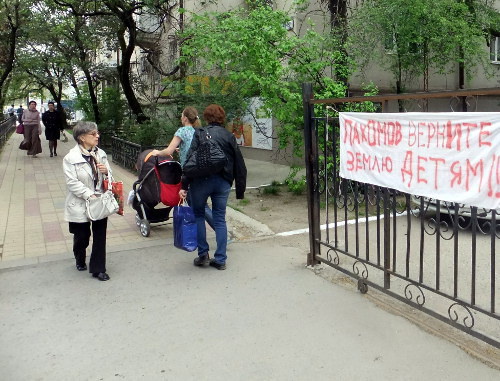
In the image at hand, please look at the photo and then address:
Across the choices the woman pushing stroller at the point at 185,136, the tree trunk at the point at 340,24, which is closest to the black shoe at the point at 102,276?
the woman pushing stroller at the point at 185,136

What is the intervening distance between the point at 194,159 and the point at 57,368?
2343 millimetres

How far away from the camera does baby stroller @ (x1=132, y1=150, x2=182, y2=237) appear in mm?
6027

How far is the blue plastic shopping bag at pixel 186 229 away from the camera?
211 inches

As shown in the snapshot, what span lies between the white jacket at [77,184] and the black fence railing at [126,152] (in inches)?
261

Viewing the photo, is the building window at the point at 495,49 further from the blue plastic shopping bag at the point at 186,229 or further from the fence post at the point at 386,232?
the blue plastic shopping bag at the point at 186,229

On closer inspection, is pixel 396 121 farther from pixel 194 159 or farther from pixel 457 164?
pixel 194 159

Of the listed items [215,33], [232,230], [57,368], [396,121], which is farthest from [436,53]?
[57,368]

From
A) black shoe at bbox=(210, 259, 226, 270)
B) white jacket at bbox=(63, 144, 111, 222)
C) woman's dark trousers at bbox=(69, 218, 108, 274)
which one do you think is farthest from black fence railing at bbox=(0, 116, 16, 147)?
black shoe at bbox=(210, 259, 226, 270)

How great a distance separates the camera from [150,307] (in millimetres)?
4387

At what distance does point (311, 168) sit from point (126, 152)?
9.16 metres

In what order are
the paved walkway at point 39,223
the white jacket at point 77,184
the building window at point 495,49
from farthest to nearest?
the building window at point 495,49
the paved walkway at point 39,223
the white jacket at point 77,184

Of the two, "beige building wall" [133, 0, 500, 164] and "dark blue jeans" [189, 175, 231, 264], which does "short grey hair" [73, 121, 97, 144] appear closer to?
"dark blue jeans" [189, 175, 231, 264]

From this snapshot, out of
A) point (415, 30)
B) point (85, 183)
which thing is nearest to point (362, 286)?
point (85, 183)

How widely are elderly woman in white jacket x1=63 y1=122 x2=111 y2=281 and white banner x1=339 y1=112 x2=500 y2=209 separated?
2533 mm
